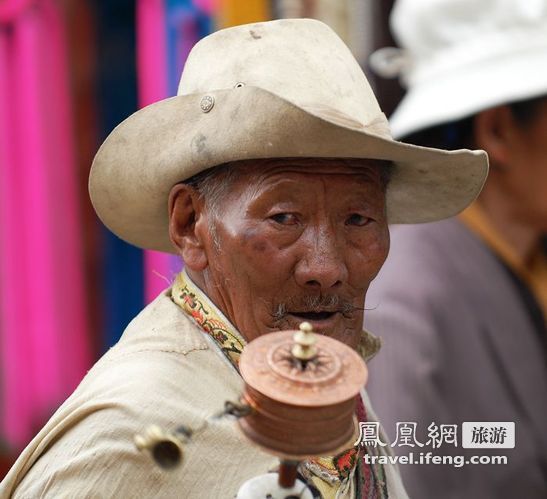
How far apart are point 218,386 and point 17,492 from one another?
447 millimetres

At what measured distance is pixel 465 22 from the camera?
4.27 meters

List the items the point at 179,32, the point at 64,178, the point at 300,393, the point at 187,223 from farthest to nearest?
the point at 64,178
the point at 179,32
the point at 187,223
the point at 300,393

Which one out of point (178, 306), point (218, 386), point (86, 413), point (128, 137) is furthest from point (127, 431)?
point (128, 137)

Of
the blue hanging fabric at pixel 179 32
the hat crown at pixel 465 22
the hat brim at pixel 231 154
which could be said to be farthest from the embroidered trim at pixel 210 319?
the blue hanging fabric at pixel 179 32

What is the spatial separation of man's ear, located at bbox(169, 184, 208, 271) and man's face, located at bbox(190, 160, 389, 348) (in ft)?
Result: 0.22

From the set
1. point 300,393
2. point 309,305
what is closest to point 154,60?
point 309,305

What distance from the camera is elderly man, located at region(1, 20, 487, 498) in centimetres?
185

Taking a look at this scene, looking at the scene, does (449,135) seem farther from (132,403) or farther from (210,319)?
(132,403)

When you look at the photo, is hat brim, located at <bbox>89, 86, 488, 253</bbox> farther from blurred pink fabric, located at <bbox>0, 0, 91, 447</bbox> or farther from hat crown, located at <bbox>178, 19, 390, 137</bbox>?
blurred pink fabric, located at <bbox>0, 0, 91, 447</bbox>

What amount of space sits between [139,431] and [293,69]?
2.68ft

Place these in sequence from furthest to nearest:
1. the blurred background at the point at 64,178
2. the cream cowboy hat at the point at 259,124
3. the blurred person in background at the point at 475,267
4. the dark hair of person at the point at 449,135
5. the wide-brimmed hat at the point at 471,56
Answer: the blurred background at the point at 64,178
the dark hair of person at the point at 449,135
the wide-brimmed hat at the point at 471,56
the blurred person in background at the point at 475,267
the cream cowboy hat at the point at 259,124

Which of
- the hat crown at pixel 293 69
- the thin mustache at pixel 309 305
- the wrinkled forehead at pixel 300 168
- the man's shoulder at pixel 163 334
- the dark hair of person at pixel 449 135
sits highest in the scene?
the hat crown at pixel 293 69

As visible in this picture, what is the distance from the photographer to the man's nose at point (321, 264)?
1948 mm

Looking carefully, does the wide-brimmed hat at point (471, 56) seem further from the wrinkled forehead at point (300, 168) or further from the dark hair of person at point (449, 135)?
the wrinkled forehead at point (300, 168)
